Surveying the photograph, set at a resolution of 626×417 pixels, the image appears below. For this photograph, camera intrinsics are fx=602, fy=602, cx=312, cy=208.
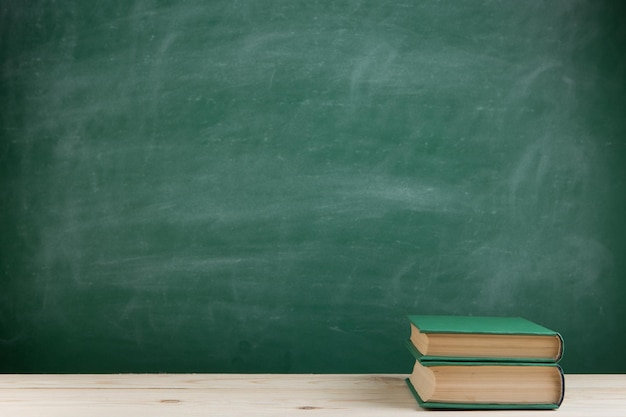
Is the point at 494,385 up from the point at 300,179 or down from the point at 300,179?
down

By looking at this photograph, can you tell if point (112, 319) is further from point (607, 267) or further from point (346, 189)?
point (607, 267)

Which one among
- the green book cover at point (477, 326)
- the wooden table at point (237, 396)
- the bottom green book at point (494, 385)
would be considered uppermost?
the green book cover at point (477, 326)

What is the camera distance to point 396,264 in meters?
1.53

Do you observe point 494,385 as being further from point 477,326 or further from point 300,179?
point 300,179

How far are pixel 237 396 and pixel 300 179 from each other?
565mm

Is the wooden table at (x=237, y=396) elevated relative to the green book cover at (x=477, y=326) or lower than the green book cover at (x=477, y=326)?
lower

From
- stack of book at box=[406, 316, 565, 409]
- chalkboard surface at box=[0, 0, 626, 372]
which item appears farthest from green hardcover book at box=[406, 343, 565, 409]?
chalkboard surface at box=[0, 0, 626, 372]

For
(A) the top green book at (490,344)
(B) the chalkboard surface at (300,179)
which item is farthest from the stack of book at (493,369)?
(B) the chalkboard surface at (300,179)

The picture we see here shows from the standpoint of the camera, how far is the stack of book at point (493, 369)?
3.58ft

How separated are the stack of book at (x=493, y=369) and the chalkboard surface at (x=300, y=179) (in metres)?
0.43

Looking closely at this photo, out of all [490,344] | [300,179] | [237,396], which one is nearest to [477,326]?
[490,344]

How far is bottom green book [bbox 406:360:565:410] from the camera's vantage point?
1.09 m

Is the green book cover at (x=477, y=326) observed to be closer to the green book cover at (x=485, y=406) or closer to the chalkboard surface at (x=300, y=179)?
the green book cover at (x=485, y=406)

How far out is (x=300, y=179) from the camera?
4.96 ft
